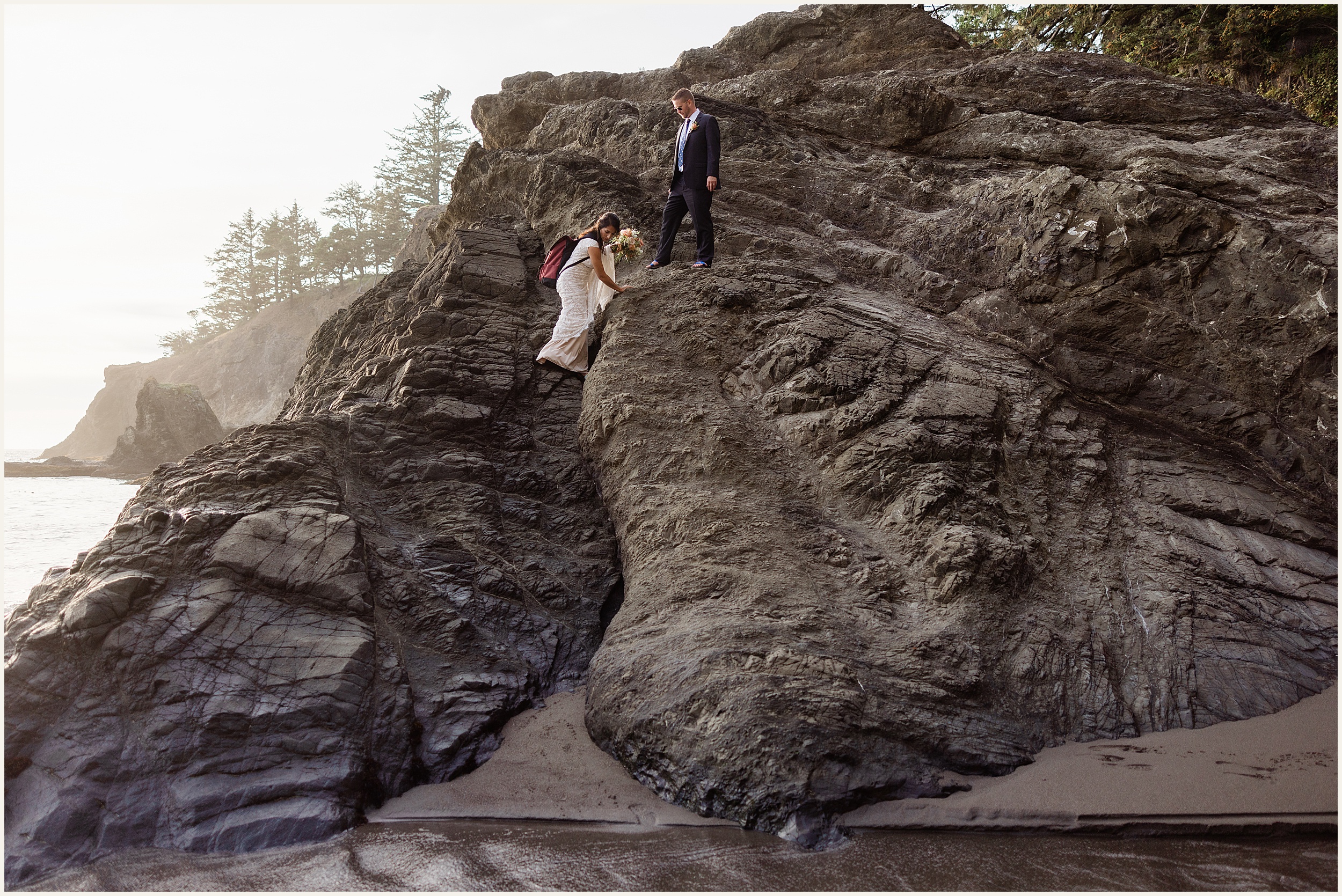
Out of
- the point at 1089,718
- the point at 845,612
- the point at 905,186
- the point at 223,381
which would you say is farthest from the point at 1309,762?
the point at 223,381

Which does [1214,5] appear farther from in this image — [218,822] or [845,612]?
[218,822]

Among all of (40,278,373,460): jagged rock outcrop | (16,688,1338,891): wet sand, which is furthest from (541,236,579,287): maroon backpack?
(40,278,373,460): jagged rock outcrop

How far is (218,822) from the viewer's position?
13.5 ft

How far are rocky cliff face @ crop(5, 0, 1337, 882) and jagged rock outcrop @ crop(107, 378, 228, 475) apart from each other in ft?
90.6

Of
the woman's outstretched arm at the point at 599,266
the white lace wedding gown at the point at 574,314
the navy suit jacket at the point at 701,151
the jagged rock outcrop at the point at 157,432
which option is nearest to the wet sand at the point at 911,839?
the white lace wedding gown at the point at 574,314

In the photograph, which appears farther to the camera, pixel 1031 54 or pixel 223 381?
pixel 223 381

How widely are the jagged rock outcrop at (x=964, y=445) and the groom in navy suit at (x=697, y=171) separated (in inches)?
14.6

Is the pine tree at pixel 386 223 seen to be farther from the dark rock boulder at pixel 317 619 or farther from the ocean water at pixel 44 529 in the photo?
the dark rock boulder at pixel 317 619

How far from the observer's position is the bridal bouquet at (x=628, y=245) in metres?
7.65

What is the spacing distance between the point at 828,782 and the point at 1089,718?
1.79m

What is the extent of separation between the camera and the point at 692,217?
7691 millimetres

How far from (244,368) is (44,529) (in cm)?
3548

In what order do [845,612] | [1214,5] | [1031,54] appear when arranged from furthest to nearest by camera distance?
[1214,5] < [1031,54] < [845,612]

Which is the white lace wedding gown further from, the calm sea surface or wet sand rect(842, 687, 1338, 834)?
wet sand rect(842, 687, 1338, 834)
